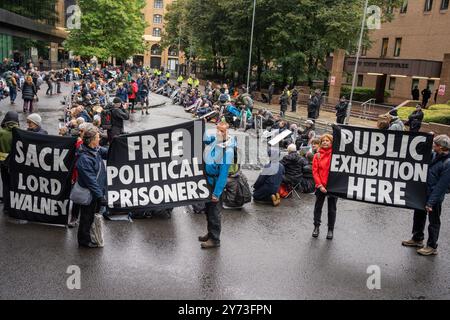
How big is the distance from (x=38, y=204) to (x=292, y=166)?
5.63 metres

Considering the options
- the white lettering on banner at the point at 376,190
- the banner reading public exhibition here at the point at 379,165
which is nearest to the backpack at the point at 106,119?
the banner reading public exhibition here at the point at 379,165

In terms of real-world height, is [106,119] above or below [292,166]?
above

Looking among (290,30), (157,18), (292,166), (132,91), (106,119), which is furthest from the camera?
(157,18)

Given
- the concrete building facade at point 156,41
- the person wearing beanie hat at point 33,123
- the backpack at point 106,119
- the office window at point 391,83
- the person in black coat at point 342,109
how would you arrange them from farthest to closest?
the concrete building facade at point 156,41
the office window at point 391,83
the person in black coat at point 342,109
the backpack at point 106,119
the person wearing beanie hat at point 33,123

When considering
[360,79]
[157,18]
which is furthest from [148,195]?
[157,18]

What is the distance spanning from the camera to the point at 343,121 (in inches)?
937

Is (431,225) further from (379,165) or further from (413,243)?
(379,165)

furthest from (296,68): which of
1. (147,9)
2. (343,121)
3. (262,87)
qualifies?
(147,9)

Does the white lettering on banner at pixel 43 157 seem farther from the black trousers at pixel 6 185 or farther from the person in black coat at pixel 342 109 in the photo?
the person in black coat at pixel 342 109

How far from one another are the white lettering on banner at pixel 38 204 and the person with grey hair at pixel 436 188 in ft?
19.8

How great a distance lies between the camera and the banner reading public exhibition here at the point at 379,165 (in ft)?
24.6

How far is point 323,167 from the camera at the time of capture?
7.77 metres

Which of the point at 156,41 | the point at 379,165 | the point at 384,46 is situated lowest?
the point at 379,165
